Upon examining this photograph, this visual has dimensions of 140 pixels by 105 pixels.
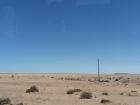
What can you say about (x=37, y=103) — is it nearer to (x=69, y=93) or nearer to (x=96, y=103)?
(x=96, y=103)

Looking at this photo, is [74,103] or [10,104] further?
[74,103]

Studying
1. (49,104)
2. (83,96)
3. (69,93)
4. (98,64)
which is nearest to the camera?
(49,104)

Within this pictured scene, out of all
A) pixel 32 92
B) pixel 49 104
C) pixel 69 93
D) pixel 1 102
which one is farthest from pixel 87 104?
pixel 32 92

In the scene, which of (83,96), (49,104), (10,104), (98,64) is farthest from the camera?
(98,64)

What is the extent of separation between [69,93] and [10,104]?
13.2m

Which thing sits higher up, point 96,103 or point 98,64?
point 98,64

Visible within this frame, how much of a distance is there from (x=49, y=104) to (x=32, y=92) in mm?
12666

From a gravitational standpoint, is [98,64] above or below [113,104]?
above

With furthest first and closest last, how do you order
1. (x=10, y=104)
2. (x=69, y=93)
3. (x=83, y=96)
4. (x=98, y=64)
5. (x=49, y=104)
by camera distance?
(x=98, y=64)
(x=69, y=93)
(x=83, y=96)
(x=49, y=104)
(x=10, y=104)

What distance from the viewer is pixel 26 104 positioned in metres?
26.5

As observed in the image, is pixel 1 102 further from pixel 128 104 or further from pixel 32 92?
pixel 32 92

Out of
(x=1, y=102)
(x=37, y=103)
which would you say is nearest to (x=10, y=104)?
(x=1, y=102)

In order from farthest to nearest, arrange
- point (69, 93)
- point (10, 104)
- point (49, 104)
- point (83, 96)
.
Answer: point (69, 93)
point (83, 96)
point (49, 104)
point (10, 104)

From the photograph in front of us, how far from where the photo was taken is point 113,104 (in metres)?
27.8
